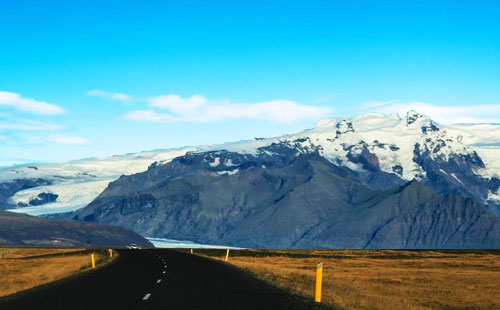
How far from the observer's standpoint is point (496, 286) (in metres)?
57.9

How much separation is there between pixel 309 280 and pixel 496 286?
15.6 m

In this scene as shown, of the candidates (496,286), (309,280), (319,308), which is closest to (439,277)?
(496,286)

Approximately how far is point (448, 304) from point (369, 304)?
9.05 meters

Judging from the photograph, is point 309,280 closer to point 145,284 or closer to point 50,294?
point 145,284

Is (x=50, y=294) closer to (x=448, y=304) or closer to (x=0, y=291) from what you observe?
(x=0, y=291)

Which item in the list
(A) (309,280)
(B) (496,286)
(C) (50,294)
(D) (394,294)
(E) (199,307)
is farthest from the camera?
(B) (496,286)

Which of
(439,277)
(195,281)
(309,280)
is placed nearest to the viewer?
(195,281)

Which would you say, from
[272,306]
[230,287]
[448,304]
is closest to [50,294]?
[230,287]

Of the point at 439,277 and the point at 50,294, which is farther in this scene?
the point at 439,277

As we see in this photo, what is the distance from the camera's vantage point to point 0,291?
50.6 meters

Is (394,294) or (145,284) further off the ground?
(145,284)

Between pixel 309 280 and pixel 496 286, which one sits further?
pixel 496 286

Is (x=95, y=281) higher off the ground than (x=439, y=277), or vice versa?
(x=95, y=281)

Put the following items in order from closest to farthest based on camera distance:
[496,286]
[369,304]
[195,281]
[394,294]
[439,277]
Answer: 1. [369,304]
2. [195,281]
3. [394,294]
4. [496,286]
5. [439,277]
